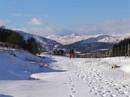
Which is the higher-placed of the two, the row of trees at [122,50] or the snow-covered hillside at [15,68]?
the row of trees at [122,50]

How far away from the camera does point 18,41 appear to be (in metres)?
107

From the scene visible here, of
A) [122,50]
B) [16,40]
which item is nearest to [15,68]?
[122,50]

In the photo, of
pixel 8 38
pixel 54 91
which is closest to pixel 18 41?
pixel 8 38

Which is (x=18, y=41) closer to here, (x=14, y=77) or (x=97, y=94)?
(x=14, y=77)

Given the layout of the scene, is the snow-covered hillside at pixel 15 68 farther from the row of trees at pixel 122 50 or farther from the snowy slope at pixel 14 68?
the row of trees at pixel 122 50

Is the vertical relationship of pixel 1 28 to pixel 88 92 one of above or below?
above

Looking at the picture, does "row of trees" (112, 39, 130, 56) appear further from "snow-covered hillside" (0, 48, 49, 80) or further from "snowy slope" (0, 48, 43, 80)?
"snowy slope" (0, 48, 43, 80)

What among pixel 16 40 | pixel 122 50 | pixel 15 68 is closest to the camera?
pixel 15 68

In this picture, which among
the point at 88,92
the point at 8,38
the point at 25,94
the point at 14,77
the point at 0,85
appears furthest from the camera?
the point at 8,38

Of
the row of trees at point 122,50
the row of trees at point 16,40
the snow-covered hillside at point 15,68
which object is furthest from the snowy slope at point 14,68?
the row of trees at point 16,40

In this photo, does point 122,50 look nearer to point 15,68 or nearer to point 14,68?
point 15,68

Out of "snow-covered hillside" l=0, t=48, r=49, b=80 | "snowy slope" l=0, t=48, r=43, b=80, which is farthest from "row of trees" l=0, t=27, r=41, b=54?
"snowy slope" l=0, t=48, r=43, b=80

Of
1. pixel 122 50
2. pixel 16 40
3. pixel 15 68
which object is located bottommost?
pixel 15 68

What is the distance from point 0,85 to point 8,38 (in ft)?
289
